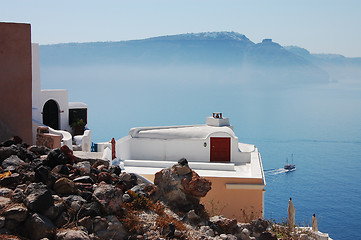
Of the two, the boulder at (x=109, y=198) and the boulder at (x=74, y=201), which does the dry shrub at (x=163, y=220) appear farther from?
the boulder at (x=74, y=201)

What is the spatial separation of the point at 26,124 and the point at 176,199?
3.92 metres

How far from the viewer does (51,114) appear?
86.5 ft

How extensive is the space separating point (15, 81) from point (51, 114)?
16076 mm

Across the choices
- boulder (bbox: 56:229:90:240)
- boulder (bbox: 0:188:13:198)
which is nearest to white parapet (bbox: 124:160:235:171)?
boulder (bbox: 0:188:13:198)

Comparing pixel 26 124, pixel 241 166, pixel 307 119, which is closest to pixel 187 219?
pixel 26 124

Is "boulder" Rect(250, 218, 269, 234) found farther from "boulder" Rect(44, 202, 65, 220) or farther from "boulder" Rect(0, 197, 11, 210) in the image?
"boulder" Rect(0, 197, 11, 210)

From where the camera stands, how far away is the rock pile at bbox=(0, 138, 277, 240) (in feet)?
21.9

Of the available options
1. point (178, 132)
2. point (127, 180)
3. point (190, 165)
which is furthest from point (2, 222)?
point (178, 132)

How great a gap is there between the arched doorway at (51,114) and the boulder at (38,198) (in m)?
19.7

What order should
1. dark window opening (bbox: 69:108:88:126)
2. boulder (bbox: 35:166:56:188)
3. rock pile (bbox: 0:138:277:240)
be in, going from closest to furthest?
rock pile (bbox: 0:138:277:240), boulder (bbox: 35:166:56:188), dark window opening (bbox: 69:108:88:126)

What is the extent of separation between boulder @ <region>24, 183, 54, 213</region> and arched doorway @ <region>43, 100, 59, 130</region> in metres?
19.7

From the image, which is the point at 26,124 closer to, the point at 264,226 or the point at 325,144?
the point at 264,226

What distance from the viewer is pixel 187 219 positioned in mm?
8523

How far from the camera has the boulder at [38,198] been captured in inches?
264
